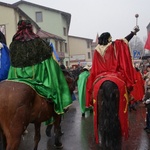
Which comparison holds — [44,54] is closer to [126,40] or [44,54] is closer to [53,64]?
[53,64]

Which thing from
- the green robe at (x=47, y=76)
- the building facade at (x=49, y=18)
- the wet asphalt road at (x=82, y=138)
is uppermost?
the building facade at (x=49, y=18)

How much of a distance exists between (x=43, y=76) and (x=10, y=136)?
47.7 inches

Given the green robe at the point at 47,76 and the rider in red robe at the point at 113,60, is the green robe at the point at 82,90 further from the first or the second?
the green robe at the point at 47,76

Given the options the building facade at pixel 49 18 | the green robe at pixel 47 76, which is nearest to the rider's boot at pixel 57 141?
the green robe at pixel 47 76

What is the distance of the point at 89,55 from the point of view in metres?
53.9

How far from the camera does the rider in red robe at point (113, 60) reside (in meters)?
4.80

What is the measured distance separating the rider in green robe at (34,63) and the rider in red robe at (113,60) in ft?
2.45

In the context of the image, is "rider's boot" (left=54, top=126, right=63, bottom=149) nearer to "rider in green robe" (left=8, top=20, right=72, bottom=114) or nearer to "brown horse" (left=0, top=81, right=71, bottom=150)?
"rider in green robe" (left=8, top=20, right=72, bottom=114)

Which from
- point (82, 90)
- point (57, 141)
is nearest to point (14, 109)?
point (57, 141)

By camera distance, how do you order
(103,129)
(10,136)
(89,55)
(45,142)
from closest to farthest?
(10,136)
(103,129)
(45,142)
(89,55)

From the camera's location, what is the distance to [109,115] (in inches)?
173

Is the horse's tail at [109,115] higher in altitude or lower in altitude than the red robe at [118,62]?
lower

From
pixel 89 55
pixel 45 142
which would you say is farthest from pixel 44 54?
pixel 89 55

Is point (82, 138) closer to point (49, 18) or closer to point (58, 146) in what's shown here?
point (58, 146)
